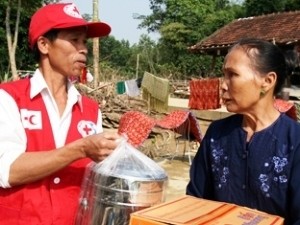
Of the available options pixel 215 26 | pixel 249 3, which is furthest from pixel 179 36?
pixel 249 3

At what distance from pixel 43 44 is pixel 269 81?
854 millimetres

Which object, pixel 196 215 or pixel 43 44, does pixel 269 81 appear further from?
pixel 43 44

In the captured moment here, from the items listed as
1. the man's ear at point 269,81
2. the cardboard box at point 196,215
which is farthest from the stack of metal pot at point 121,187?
the man's ear at point 269,81

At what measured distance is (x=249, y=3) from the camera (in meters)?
27.2

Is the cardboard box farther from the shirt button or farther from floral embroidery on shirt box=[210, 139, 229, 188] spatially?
the shirt button

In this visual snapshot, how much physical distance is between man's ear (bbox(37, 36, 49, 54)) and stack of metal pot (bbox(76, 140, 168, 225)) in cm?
50

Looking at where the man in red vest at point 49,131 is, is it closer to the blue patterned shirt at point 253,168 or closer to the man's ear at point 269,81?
the blue patterned shirt at point 253,168

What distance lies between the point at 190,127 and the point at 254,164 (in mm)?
5139

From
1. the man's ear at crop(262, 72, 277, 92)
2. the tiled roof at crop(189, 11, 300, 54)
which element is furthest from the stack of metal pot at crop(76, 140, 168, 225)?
the tiled roof at crop(189, 11, 300, 54)

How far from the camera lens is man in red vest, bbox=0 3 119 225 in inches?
57.2

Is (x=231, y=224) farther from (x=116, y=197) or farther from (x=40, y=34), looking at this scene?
(x=40, y=34)

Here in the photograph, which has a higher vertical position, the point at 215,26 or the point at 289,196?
the point at 215,26

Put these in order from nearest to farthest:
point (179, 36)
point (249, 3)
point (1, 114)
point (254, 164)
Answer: point (1, 114), point (254, 164), point (249, 3), point (179, 36)

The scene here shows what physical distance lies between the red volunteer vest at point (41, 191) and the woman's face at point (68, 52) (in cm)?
13
